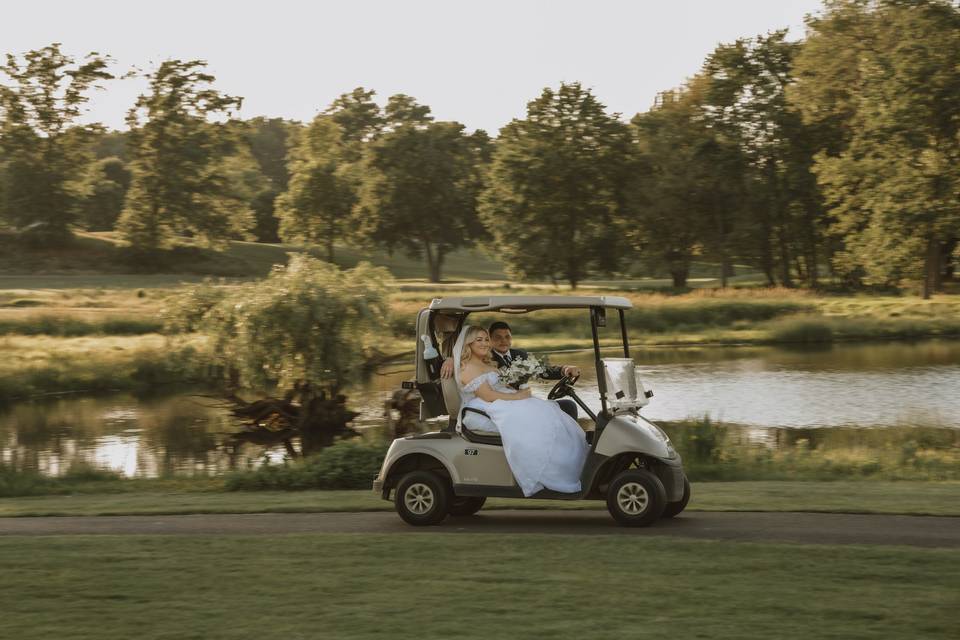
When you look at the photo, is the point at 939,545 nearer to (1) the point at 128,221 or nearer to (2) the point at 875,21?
(2) the point at 875,21

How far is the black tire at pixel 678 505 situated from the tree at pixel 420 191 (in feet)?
274

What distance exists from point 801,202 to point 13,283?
5020 centimetres

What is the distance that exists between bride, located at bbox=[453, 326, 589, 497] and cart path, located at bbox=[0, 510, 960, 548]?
1.61 feet

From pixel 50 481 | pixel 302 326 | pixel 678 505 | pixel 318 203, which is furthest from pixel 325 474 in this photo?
pixel 318 203

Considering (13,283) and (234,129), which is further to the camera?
(234,129)

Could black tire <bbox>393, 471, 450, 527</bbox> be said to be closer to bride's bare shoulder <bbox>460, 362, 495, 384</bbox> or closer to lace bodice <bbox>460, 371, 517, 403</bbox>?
lace bodice <bbox>460, 371, 517, 403</bbox>

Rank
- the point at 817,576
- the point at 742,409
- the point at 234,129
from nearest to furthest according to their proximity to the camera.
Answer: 1. the point at 817,576
2. the point at 742,409
3. the point at 234,129

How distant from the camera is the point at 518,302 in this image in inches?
458

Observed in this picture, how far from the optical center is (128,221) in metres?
91.8

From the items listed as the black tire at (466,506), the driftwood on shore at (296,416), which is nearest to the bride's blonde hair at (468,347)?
the black tire at (466,506)

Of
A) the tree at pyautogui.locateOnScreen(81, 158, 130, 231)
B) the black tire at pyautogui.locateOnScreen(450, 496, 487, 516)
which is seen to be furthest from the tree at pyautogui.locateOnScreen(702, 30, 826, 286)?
the black tire at pyautogui.locateOnScreen(450, 496, 487, 516)

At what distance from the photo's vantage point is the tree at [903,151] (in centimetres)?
6288

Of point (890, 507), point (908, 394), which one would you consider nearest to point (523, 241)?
point (908, 394)

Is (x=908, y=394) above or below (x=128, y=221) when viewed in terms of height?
below
